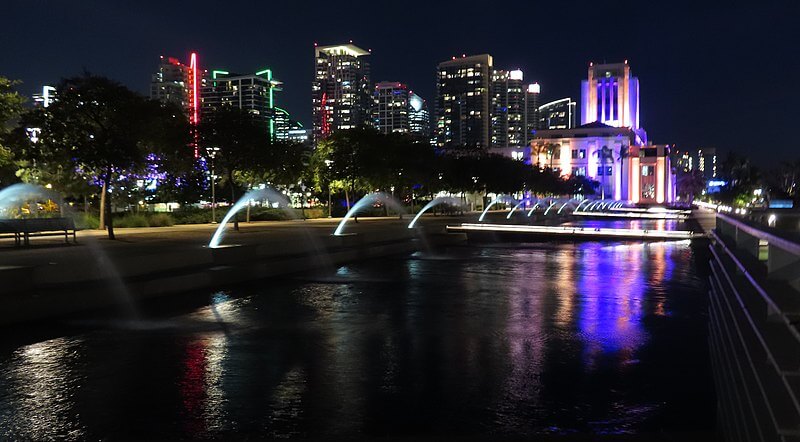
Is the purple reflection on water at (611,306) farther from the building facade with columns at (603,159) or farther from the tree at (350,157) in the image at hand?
the building facade with columns at (603,159)

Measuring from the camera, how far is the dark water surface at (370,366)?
5859 millimetres

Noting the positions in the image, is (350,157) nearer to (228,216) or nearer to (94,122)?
(228,216)

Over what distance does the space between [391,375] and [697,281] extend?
36.4 feet

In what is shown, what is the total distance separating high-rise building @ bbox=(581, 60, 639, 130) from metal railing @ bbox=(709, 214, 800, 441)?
190m

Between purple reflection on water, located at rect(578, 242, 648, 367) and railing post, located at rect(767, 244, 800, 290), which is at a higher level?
railing post, located at rect(767, 244, 800, 290)

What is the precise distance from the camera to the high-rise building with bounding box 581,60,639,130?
7333 inches

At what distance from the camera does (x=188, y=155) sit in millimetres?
35219

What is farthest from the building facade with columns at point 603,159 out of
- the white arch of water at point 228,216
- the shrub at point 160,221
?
the shrub at point 160,221

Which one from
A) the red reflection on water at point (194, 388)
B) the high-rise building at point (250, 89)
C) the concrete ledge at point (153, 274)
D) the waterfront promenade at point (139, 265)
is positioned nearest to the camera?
the red reflection on water at point (194, 388)

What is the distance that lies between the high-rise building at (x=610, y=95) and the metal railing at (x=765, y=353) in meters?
190

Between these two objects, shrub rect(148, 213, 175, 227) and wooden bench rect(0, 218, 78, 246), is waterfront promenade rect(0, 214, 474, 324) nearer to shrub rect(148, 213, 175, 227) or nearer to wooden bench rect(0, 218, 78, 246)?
wooden bench rect(0, 218, 78, 246)

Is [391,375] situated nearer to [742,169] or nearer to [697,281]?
[697,281]

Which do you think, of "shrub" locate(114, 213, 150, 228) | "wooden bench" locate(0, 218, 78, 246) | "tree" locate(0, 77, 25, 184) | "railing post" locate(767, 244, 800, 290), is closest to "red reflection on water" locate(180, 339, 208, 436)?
"railing post" locate(767, 244, 800, 290)

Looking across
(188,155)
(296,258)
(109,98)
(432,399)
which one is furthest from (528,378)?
(188,155)
